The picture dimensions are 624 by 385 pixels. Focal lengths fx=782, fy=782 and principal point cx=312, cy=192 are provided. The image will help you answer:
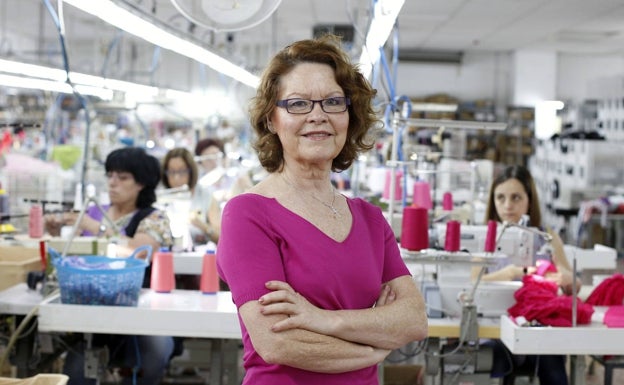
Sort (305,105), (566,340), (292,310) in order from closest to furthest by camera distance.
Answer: (292,310) < (305,105) < (566,340)

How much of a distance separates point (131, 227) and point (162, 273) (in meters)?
0.47

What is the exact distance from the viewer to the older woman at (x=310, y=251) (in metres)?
1.56

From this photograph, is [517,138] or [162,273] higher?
[517,138]

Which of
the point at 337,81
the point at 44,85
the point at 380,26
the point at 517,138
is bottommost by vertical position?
the point at 337,81

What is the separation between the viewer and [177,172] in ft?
17.9

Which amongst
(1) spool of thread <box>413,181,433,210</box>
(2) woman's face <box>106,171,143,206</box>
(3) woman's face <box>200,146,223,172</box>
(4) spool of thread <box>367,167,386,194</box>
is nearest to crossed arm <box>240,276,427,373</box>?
(2) woman's face <box>106,171,143,206</box>

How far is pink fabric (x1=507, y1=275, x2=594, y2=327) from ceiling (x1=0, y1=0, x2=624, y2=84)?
465cm

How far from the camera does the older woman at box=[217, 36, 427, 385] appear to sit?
156 cm

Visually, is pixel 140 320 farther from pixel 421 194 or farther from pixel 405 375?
pixel 421 194

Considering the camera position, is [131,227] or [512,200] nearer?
[131,227]

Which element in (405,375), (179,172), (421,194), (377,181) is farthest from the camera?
(377,181)

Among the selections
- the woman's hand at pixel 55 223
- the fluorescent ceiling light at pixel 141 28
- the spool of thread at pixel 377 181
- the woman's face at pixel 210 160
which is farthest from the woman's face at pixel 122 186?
the spool of thread at pixel 377 181

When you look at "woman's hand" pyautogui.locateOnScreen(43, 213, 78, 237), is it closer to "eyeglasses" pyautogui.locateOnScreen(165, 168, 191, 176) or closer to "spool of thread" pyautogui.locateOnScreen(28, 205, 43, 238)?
"spool of thread" pyautogui.locateOnScreen(28, 205, 43, 238)

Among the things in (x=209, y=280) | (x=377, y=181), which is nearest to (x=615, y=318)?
(x=209, y=280)
